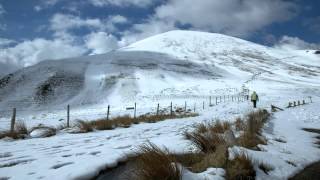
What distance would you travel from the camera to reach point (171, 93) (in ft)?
221

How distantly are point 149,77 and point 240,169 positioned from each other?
76.4 meters

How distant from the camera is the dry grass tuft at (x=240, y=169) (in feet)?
20.3

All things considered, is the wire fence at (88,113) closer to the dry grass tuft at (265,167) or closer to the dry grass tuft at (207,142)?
the dry grass tuft at (207,142)

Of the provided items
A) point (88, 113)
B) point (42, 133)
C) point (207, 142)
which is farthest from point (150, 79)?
point (207, 142)

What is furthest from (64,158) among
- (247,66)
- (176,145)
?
(247,66)

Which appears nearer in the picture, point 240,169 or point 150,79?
point 240,169

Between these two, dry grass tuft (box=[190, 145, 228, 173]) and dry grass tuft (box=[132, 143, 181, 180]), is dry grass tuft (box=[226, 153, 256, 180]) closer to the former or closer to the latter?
dry grass tuft (box=[190, 145, 228, 173])

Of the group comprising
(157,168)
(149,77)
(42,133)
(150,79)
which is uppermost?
(149,77)

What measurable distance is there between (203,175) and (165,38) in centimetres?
15333

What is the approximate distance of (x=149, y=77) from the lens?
82.5 meters

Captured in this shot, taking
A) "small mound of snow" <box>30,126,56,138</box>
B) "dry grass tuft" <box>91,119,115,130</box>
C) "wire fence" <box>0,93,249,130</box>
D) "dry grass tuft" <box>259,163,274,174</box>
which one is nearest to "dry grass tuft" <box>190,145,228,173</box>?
"dry grass tuft" <box>259,163,274,174</box>

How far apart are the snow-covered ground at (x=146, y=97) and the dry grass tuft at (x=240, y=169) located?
0.28 m

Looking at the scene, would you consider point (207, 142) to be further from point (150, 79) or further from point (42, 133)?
point (150, 79)

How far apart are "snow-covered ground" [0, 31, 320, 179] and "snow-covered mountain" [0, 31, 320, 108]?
0.20 metres
